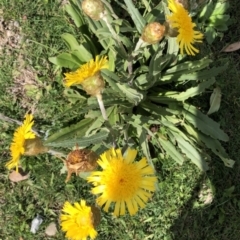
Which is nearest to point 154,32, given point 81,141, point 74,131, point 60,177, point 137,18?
point 137,18

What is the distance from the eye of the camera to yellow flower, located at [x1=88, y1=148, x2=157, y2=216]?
7.63 feet

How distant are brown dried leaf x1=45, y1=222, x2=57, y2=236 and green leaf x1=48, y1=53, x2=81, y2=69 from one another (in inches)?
41.3

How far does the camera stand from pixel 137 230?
3.23m

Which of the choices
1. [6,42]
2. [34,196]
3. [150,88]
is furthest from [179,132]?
[6,42]

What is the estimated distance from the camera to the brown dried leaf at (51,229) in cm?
321

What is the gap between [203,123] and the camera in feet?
9.68

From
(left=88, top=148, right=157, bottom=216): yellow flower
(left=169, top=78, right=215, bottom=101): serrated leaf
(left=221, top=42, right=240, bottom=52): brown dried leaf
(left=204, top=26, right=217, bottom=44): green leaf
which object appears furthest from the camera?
(left=221, top=42, right=240, bottom=52): brown dried leaf

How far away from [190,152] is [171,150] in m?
0.12

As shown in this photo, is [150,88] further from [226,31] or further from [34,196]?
[34,196]

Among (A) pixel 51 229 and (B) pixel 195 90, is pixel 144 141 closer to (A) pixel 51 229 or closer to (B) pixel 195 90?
(B) pixel 195 90

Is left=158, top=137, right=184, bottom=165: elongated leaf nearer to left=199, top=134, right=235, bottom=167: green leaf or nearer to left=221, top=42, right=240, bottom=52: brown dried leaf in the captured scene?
left=199, top=134, right=235, bottom=167: green leaf

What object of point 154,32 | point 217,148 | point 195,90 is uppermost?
point 154,32

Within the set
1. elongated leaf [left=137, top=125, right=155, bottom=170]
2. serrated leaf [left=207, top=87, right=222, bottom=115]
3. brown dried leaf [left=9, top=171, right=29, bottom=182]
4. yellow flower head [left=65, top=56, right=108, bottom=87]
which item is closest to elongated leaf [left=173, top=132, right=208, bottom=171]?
elongated leaf [left=137, top=125, right=155, bottom=170]

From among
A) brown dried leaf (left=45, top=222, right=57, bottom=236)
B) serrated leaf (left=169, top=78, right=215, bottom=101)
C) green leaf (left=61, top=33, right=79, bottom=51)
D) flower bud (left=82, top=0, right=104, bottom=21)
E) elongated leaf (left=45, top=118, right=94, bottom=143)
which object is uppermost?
flower bud (left=82, top=0, right=104, bottom=21)
